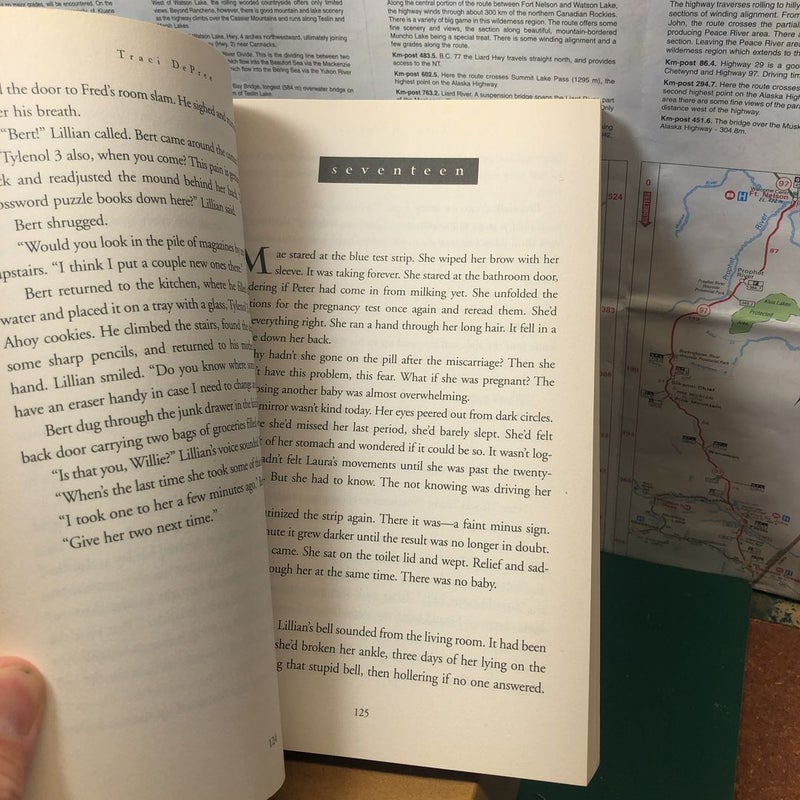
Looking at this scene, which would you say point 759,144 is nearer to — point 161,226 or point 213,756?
point 161,226

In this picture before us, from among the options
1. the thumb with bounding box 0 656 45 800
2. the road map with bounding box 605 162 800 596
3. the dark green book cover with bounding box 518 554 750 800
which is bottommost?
the dark green book cover with bounding box 518 554 750 800

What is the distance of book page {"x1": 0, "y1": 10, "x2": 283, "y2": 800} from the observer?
1.02 ft

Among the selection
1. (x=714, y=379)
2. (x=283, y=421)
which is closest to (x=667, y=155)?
(x=714, y=379)

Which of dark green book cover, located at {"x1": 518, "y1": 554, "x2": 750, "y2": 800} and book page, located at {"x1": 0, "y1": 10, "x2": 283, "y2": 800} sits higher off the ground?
book page, located at {"x1": 0, "y1": 10, "x2": 283, "y2": 800}

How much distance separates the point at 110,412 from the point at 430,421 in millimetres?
168

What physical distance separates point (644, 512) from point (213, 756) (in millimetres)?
396

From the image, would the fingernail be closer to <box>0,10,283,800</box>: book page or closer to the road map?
<box>0,10,283,800</box>: book page

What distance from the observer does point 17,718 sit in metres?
0.30

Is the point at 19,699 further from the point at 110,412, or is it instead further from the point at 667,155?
the point at 667,155

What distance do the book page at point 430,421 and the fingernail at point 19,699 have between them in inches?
5.1

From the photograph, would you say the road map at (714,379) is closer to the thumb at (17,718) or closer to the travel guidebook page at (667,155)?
the travel guidebook page at (667,155)

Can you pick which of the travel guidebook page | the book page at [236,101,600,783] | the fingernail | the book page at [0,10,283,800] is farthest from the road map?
the fingernail

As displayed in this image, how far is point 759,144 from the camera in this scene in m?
0.42

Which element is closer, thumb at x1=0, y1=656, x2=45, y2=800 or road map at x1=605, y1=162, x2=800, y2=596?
thumb at x1=0, y1=656, x2=45, y2=800
